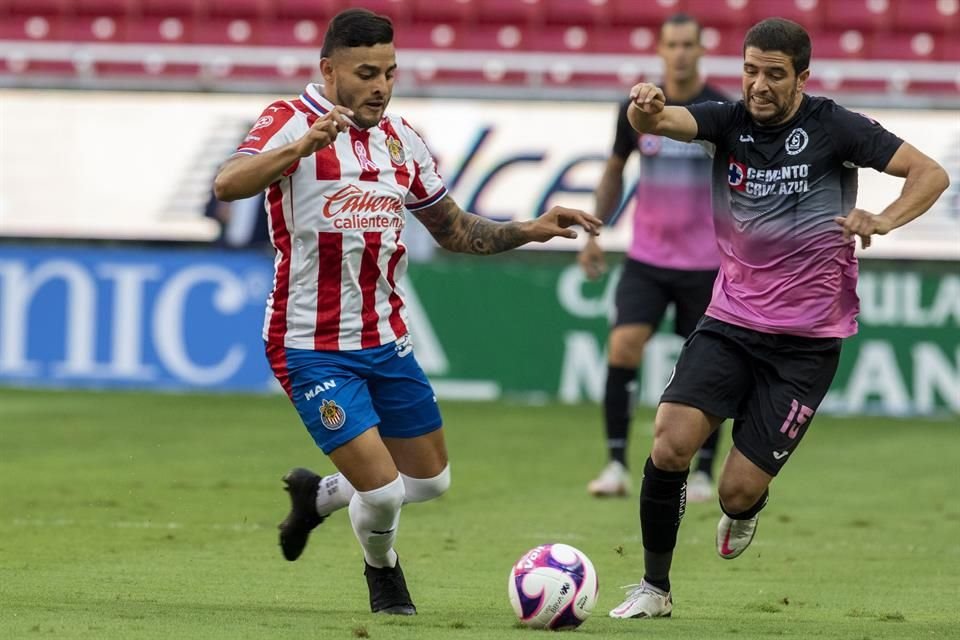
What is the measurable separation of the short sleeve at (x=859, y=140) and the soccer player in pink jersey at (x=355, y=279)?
93 centimetres

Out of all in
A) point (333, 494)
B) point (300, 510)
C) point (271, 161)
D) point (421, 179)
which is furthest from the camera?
point (300, 510)

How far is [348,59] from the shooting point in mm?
5980

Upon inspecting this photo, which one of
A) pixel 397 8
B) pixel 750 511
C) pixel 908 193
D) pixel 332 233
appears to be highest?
pixel 908 193

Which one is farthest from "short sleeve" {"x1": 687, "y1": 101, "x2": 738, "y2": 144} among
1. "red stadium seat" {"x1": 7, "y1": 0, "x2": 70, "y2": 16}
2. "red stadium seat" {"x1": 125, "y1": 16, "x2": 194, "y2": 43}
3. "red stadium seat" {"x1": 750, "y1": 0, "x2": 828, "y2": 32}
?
"red stadium seat" {"x1": 7, "y1": 0, "x2": 70, "y2": 16}

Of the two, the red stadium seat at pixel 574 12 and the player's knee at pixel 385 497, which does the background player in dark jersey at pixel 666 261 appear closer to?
the player's knee at pixel 385 497

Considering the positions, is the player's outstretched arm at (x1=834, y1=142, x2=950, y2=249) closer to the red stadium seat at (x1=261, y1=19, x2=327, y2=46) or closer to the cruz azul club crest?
the cruz azul club crest

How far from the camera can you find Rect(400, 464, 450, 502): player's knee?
6.46 m

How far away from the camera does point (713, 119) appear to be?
20.6ft

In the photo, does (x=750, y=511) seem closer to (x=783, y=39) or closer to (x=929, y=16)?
(x=783, y=39)

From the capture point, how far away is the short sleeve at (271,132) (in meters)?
5.90

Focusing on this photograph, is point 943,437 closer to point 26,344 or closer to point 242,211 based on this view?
point 242,211

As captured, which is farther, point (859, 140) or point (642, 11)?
point (642, 11)

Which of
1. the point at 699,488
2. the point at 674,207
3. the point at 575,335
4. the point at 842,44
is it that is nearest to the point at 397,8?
the point at 842,44

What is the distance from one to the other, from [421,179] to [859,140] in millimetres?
1581
